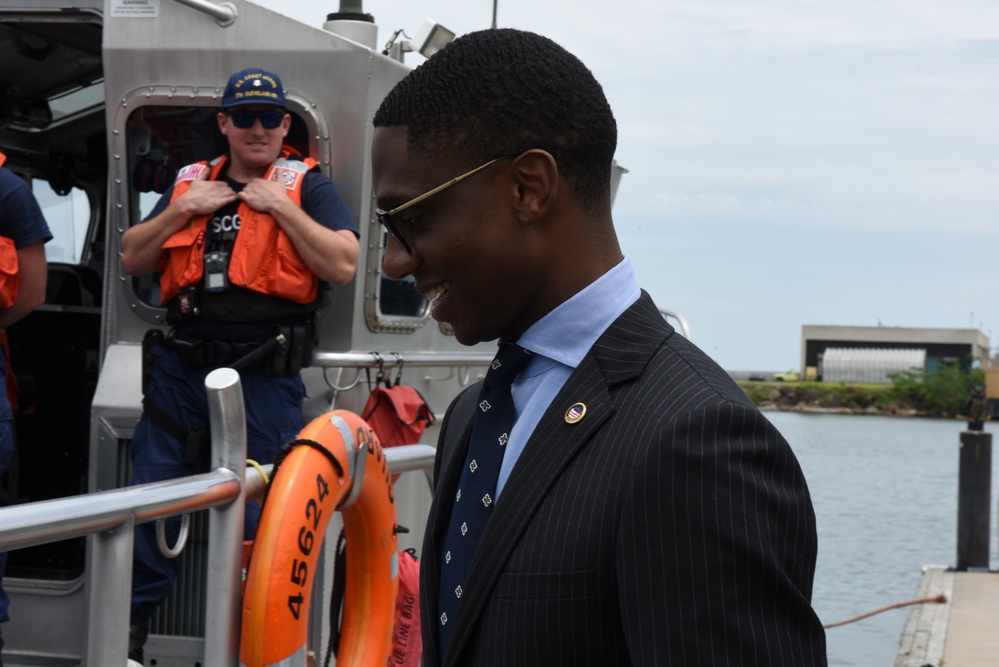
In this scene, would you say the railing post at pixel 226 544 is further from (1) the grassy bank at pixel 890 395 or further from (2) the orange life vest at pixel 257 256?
(1) the grassy bank at pixel 890 395

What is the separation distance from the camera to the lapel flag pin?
1.44m

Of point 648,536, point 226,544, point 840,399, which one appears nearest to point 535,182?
point 648,536

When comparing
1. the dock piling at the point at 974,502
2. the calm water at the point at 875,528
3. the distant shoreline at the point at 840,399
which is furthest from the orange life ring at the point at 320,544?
the distant shoreline at the point at 840,399

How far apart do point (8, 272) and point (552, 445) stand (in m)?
3.34

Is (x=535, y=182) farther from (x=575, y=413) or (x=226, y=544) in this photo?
(x=226, y=544)

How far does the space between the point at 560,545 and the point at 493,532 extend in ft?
0.33

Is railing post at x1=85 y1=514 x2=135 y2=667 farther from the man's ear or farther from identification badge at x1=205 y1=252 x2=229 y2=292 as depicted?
identification badge at x1=205 y1=252 x2=229 y2=292

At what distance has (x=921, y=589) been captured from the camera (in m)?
12.1

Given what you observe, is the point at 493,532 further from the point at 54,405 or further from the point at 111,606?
the point at 54,405

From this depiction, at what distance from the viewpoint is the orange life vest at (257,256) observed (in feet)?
15.4

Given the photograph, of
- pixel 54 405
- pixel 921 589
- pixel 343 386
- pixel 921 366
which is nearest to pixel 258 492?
pixel 343 386

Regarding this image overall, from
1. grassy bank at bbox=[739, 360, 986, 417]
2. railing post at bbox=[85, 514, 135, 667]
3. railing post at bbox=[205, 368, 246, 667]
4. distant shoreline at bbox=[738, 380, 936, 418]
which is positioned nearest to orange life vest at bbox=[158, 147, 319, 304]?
railing post at bbox=[205, 368, 246, 667]

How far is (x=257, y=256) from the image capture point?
185 inches

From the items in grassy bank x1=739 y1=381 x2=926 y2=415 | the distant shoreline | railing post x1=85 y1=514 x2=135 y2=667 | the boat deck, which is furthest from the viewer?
grassy bank x1=739 y1=381 x2=926 y2=415
